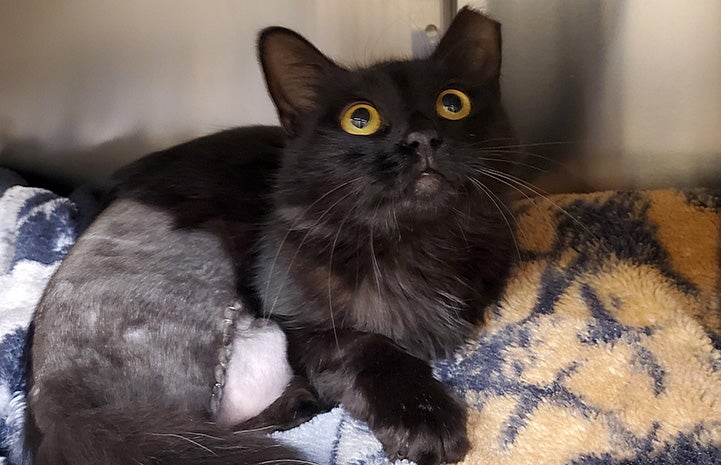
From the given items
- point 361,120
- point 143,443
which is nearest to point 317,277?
point 361,120

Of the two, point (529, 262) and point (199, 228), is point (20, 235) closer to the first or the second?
point (199, 228)

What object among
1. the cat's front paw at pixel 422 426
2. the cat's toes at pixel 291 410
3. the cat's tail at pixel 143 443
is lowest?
the cat's toes at pixel 291 410

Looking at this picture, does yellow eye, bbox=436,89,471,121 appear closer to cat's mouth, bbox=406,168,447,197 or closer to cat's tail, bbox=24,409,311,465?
cat's mouth, bbox=406,168,447,197

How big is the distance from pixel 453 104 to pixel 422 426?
50cm

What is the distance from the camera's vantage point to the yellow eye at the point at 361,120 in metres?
1.06

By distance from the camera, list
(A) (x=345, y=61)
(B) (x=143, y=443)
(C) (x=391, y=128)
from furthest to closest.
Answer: (A) (x=345, y=61) → (C) (x=391, y=128) → (B) (x=143, y=443)

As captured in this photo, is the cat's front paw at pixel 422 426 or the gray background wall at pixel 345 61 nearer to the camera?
the cat's front paw at pixel 422 426

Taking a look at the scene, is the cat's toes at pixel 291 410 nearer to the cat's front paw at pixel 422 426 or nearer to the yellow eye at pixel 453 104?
the cat's front paw at pixel 422 426

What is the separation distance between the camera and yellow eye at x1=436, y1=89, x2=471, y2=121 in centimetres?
109

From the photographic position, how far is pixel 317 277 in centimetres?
116

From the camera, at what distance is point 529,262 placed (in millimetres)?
1302

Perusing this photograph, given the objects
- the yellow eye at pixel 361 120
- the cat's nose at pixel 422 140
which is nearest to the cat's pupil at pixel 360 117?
the yellow eye at pixel 361 120

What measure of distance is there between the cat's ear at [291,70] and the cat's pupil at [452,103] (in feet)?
0.64

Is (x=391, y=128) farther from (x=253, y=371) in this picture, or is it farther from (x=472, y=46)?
(x=253, y=371)
